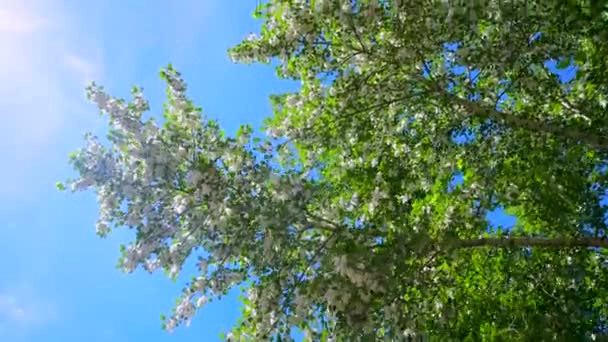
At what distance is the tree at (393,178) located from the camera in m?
8.30

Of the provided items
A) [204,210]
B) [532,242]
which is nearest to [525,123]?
[532,242]

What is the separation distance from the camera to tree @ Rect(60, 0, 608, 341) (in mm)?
8297

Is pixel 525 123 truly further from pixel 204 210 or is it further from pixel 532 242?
pixel 204 210

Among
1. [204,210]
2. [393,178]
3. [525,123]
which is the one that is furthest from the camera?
[393,178]

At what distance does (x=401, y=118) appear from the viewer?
11.0m

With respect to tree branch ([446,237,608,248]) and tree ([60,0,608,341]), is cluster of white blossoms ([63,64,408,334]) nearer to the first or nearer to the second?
tree ([60,0,608,341])

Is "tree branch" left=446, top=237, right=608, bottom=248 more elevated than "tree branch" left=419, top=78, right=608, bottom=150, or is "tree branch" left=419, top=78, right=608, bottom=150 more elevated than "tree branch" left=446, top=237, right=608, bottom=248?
"tree branch" left=419, top=78, right=608, bottom=150

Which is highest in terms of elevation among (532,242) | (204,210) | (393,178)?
(393,178)

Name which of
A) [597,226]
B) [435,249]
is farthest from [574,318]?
[435,249]

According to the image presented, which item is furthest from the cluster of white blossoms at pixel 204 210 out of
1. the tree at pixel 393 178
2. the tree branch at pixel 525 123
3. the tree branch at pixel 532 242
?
the tree branch at pixel 525 123

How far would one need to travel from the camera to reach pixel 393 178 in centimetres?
1111

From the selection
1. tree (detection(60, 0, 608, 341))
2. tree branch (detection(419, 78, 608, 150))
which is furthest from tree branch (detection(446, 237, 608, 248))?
tree branch (detection(419, 78, 608, 150))

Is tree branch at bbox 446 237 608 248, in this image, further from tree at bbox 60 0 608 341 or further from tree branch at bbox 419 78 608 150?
→ tree branch at bbox 419 78 608 150

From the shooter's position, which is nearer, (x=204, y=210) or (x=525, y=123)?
(x=204, y=210)
